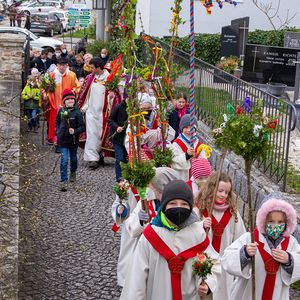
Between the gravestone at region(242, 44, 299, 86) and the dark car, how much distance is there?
825 inches

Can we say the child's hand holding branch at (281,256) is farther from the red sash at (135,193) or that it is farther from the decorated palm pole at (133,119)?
the red sash at (135,193)

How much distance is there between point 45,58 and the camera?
20141mm

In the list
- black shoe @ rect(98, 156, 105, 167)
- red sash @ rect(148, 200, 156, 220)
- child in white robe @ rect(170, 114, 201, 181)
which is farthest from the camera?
black shoe @ rect(98, 156, 105, 167)

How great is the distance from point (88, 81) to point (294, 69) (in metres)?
7.94

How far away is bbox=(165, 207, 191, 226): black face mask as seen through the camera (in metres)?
5.21

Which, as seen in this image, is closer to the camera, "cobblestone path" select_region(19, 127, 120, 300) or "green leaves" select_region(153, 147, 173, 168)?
"cobblestone path" select_region(19, 127, 120, 300)

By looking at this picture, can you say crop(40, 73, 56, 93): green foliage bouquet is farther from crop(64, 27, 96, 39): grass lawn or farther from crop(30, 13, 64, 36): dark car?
crop(30, 13, 64, 36): dark car

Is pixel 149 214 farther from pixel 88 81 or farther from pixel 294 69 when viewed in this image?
pixel 294 69

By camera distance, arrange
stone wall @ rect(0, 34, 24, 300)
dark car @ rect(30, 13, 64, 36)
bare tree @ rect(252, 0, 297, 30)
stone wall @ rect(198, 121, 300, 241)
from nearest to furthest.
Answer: stone wall @ rect(0, 34, 24, 300) → stone wall @ rect(198, 121, 300, 241) → bare tree @ rect(252, 0, 297, 30) → dark car @ rect(30, 13, 64, 36)

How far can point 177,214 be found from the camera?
5.21 m

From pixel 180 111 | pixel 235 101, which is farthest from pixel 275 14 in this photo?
pixel 235 101

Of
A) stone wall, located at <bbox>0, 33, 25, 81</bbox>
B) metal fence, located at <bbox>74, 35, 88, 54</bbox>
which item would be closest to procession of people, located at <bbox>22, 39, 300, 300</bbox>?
stone wall, located at <bbox>0, 33, 25, 81</bbox>

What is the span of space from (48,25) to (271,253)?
35433mm

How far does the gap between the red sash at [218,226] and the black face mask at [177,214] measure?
3.47 ft
